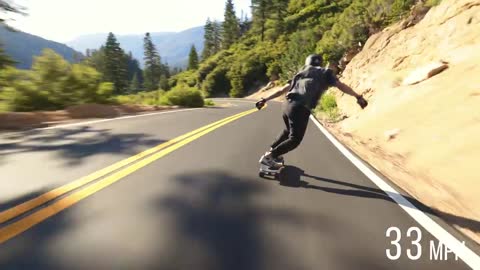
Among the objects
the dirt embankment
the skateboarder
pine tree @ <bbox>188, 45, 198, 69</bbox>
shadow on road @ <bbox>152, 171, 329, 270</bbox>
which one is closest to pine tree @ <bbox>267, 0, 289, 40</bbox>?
pine tree @ <bbox>188, 45, 198, 69</bbox>

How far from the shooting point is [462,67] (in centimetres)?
1202

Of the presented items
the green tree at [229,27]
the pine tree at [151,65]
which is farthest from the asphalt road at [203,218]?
the green tree at [229,27]

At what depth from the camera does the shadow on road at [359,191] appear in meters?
4.07

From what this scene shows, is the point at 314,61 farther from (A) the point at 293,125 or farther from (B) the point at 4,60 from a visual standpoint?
(B) the point at 4,60

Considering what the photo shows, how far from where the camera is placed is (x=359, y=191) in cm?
487

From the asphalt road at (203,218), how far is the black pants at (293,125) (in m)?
0.46

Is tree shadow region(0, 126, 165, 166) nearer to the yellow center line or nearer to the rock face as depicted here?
the yellow center line

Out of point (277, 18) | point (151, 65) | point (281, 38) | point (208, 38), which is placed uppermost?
point (277, 18)

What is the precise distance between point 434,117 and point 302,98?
18.9 ft

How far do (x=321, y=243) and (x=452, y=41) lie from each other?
16017 millimetres

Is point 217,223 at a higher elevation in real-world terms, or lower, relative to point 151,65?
lower

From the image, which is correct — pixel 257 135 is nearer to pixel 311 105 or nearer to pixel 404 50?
pixel 311 105

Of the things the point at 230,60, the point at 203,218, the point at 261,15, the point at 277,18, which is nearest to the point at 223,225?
the point at 203,218

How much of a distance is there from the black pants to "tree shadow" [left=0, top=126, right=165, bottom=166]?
2.70 metres
